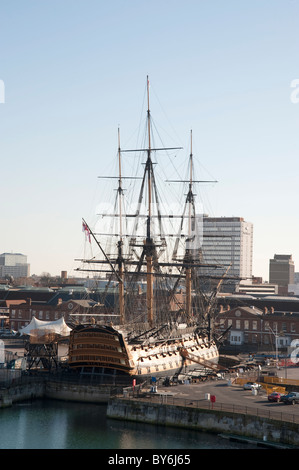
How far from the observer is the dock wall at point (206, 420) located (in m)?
47.6

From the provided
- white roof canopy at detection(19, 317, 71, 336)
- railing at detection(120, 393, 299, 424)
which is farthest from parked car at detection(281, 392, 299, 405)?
white roof canopy at detection(19, 317, 71, 336)

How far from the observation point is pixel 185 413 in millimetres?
53375

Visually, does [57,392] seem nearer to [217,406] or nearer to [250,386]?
[250,386]

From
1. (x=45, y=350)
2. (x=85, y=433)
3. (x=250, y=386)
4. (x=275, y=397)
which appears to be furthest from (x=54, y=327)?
(x=275, y=397)

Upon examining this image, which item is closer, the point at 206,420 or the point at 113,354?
the point at 206,420

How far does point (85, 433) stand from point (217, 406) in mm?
10477

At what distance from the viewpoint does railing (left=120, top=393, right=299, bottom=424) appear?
4931 centimetres

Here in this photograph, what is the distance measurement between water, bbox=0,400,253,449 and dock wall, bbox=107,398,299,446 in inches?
26.7

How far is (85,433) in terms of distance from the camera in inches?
2069

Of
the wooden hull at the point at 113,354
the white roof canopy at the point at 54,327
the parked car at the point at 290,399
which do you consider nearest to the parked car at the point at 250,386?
the parked car at the point at 290,399

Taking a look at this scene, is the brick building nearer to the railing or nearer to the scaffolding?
the scaffolding
